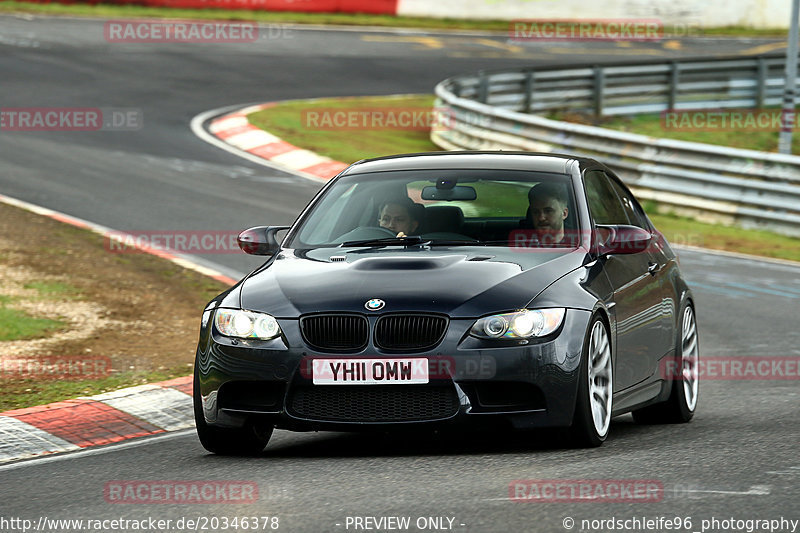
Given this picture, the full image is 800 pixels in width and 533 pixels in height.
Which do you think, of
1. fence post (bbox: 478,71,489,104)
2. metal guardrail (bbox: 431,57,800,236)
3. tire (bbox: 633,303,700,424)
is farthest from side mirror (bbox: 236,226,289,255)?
fence post (bbox: 478,71,489,104)

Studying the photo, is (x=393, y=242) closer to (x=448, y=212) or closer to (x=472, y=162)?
(x=448, y=212)

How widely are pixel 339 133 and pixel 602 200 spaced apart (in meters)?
16.9

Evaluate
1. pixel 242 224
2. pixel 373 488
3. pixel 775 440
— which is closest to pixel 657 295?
pixel 775 440

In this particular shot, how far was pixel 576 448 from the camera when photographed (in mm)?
6734

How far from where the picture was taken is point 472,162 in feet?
26.1

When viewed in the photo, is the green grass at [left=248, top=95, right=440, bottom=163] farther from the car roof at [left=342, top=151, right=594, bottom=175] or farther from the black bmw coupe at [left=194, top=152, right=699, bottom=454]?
the black bmw coupe at [left=194, top=152, right=699, bottom=454]

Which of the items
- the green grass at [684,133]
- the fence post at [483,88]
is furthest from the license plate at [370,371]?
the fence post at [483,88]

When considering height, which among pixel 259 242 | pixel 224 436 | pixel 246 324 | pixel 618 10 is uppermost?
pixel 259 242

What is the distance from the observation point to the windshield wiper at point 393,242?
742 centimetres

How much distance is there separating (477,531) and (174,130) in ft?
63.9

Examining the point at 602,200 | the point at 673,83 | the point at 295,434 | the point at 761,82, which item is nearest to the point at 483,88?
the point at 673,83

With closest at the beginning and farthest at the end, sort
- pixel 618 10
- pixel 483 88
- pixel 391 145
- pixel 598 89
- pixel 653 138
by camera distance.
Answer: pixel 653 138 < pixel 391 145 < pixel 483 88 < pixel 598 89 < pixel 618 10

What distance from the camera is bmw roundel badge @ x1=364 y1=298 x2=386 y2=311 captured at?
21.3ft

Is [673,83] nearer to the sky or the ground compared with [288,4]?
nearer to the ground
